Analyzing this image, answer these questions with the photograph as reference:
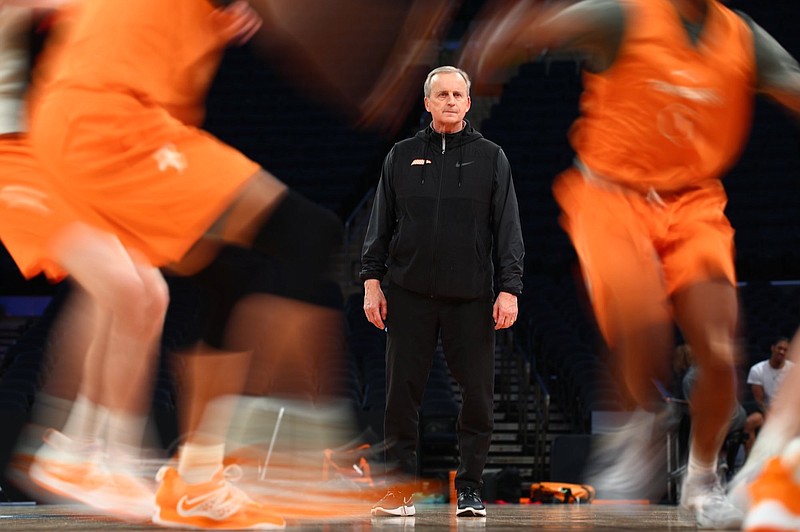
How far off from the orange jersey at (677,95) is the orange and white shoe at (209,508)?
186 cm

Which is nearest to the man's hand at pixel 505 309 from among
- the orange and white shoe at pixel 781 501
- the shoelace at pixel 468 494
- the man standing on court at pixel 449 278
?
the man standing on court at pixel 449 278

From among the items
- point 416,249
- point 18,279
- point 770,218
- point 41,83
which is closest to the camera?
point 41,83

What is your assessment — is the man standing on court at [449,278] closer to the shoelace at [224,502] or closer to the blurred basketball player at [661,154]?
the blurred basketball player at [661,154]

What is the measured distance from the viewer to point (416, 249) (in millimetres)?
3631

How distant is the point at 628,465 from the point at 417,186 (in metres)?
1.53

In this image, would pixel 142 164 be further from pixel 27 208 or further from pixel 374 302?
pixel 374 302

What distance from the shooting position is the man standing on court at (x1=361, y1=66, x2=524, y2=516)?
3.59m

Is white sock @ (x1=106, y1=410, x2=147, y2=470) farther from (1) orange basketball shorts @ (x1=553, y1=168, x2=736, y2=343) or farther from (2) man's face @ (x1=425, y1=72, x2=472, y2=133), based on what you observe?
(1) orange basketball shorts @ (x1=553, y1=168, x2=736, y2=343)

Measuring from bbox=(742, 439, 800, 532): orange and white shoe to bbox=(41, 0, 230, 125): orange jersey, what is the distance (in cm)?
169

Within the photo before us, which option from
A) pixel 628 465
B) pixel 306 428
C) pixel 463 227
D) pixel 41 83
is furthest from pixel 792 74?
pixel 41 83

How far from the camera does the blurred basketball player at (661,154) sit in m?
3.35

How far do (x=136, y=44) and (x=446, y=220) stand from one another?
53.1 inches

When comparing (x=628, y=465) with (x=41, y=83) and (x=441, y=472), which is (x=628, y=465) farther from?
(x=441, y=472)

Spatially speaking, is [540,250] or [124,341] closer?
[124,341]
